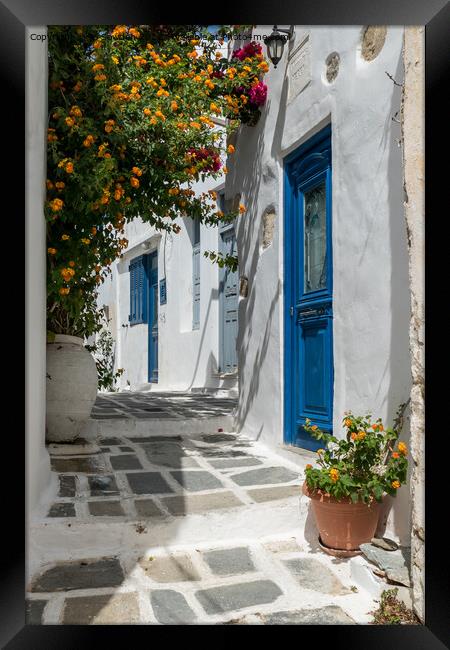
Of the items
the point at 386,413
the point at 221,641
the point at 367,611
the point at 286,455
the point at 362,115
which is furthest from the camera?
the point at 286,455

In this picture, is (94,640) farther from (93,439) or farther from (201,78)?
(201,78)

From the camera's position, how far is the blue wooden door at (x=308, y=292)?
171 inches

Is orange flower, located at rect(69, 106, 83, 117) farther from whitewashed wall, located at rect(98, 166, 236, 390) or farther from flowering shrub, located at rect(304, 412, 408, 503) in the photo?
whitewashed wall, located at rect(98, 166, 236, 390)

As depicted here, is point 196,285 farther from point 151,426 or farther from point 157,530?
point 157,530

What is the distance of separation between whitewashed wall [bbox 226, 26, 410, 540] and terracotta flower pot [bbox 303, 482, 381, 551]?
0.54 ft

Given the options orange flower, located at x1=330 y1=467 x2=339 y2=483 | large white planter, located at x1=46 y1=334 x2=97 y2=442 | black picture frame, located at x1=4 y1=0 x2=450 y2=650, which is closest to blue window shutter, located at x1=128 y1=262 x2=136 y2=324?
large white planter, located at x1=46 y1=334 x2=97 y2=442

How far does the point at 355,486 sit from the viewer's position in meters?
2.87

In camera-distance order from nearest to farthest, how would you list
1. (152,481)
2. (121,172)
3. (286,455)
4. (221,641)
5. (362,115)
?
(221,641) < (362,115) < (152,481) < (121,172) < (286,455)

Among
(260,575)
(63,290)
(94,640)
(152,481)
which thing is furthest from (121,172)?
(94,640)

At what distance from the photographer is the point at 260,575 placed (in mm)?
2775

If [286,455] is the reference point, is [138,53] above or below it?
above

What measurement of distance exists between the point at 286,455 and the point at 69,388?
1.79 meters

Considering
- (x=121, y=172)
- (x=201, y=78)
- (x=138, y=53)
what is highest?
(x=138, y=53)

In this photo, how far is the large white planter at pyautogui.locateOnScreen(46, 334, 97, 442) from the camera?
4848 mm
